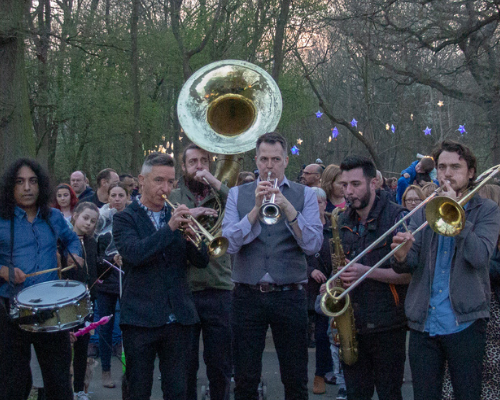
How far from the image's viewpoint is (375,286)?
13.4 ft

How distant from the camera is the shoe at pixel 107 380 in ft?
20.0

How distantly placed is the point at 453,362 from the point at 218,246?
5.31 feet

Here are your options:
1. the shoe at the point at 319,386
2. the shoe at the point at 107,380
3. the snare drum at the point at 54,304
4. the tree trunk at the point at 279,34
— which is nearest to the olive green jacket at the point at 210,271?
the snare drum at the point at 54,304

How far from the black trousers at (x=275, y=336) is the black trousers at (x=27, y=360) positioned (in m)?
1.19

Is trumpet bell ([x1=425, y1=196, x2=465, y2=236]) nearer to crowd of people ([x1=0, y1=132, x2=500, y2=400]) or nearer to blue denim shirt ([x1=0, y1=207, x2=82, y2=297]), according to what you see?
crowd of people ([x1=0, y1=132, x2=500, y2=400])

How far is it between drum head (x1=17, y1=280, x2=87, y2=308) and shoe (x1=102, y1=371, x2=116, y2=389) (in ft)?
7.77

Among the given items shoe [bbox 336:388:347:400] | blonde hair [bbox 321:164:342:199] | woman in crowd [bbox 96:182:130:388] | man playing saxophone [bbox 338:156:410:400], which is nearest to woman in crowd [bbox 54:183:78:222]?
woman in crowd [bbox 96:182:130:388]

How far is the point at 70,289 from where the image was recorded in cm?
403

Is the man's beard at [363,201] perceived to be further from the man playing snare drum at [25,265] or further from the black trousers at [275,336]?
the man playing snare drum at [25,265]

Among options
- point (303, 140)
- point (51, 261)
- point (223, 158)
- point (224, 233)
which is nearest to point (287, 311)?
point (224, 233)

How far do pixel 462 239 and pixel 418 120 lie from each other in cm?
Result: 2697

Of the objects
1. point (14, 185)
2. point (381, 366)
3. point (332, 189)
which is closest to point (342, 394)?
point (381, 366)

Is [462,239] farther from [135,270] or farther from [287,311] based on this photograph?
[135,270]

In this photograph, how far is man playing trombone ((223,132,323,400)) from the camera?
4.06 m
